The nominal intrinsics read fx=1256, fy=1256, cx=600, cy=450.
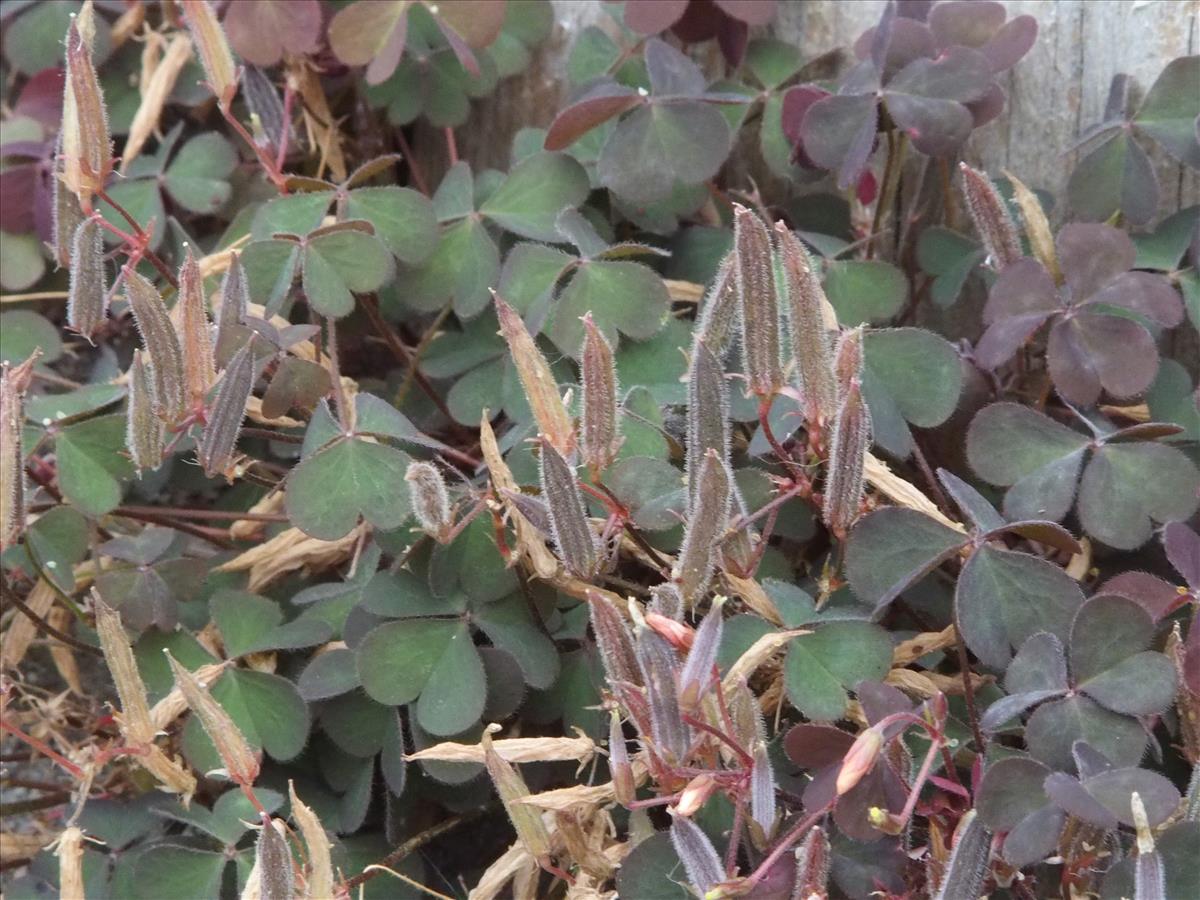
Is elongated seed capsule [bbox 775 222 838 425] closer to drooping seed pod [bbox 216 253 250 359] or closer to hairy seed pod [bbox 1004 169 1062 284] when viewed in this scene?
hairy seed pod [bbox 1004 169 1062 284]

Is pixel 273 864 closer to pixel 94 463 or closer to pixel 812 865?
pixel 812 865

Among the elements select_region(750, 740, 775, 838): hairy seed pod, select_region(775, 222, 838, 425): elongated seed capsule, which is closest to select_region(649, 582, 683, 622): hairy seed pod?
select_region(750, 740, 775, 838): hairy seed pod

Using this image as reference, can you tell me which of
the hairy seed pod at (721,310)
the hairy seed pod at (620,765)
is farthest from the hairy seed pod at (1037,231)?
the hairy seed pod at (620,765)

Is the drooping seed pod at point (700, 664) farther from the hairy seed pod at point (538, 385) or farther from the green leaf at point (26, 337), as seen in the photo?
the green leaf at point (26, 337)

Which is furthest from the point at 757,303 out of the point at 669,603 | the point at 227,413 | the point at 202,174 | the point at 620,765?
the point at 202,174

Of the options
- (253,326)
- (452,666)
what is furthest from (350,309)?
(452,666)

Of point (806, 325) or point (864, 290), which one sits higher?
point (806, 325)
